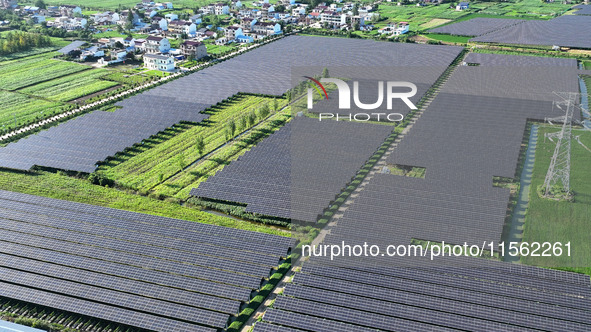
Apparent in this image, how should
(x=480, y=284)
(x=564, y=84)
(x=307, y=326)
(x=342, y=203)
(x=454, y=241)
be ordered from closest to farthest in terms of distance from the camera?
1. (x=307, y=326)
2. (x=480, y=284)
3. (x=454, y=241)
4. (x=342, y=203)
5. (x=564, y=84)

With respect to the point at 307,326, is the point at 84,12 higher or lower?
higher

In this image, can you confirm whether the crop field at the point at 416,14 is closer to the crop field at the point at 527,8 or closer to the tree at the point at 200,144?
the crop field at the point at 527,8

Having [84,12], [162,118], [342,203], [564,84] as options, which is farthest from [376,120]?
[84,12]

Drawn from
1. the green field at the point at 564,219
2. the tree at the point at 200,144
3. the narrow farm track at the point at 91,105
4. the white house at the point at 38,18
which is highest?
the white house at the point at 38,18

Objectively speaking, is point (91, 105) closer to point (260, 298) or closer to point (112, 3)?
point (260, 298)

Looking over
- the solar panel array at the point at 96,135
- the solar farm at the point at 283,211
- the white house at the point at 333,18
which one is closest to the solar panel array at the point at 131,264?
the solar farm at the point at 283,211

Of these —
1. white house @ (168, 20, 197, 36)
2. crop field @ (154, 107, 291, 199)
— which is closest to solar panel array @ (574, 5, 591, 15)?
white house @ (168, 20, 197, 36)

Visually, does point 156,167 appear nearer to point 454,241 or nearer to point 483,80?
point 454,241
